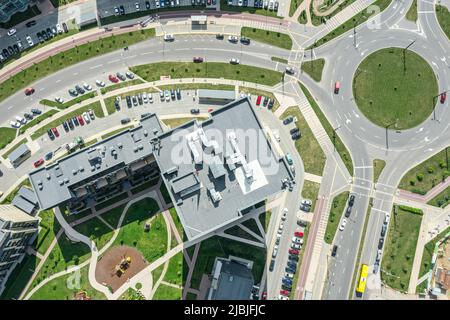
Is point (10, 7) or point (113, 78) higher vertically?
point (10, 7)

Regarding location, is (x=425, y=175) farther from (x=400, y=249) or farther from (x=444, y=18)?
(x=444, y=18)

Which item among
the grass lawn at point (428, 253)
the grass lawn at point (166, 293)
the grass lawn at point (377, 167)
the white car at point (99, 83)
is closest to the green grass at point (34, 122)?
the white car at point (99, 83)

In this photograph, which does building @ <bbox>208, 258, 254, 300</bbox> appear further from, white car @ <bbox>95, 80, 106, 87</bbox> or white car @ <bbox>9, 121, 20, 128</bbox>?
white car @ <bbox>9, 121, 20, 128</bbox>

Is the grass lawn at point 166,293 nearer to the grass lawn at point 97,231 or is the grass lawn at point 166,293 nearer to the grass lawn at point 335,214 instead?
the grass lawn at point 97,231

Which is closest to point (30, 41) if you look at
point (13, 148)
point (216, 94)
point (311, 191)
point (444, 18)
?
point (13, 148)

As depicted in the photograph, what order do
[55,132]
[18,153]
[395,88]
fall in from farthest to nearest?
[395,88] → [55,132] → [18,153]

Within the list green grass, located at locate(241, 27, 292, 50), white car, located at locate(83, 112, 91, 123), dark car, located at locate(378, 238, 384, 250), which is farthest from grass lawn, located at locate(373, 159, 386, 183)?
white car, located at locate(83, 112, 91, 123)

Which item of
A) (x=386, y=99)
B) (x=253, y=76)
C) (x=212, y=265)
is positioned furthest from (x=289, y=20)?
(x=212, y=265)
